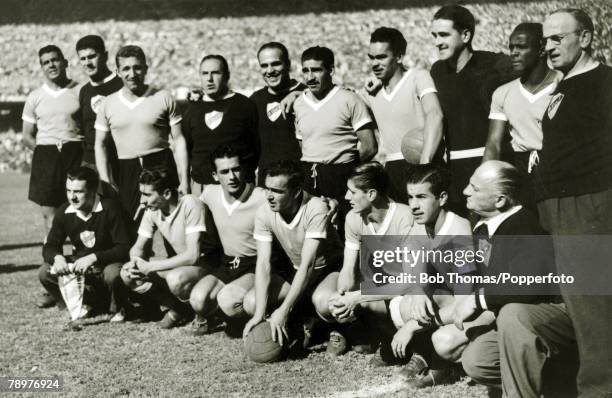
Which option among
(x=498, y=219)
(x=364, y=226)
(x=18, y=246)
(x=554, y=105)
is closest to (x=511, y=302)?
(x=498, y=219)

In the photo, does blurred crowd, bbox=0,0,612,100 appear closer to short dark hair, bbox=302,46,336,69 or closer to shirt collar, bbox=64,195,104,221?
short dark hair, bbox=302,46,336,69

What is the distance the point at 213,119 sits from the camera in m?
4.66

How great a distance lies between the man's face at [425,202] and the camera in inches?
134

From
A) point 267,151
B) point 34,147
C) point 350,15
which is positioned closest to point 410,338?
point 267,151

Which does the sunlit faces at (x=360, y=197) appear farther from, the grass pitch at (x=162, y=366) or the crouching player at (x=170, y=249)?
the crouching player at (x=170, y=249)

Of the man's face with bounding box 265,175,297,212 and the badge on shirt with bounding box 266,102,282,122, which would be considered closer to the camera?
the man's face with bounding box 265,175,297,212

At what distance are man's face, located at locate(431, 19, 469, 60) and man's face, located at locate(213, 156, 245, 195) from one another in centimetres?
125

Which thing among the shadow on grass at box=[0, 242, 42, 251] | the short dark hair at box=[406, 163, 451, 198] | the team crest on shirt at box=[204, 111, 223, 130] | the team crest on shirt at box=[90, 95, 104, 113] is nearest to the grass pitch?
the short dark hair at box=[406, 163, 451, 198]

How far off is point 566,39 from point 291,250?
72.2 inches

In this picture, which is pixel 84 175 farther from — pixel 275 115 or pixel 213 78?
pixel 275 115

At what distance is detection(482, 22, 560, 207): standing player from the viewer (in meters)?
3.62

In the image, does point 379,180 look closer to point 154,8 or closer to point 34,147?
point 34,147

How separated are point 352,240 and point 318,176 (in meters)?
0.67

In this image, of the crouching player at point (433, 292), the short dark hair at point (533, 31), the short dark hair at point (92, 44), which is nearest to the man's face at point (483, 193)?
the crouching player at point (433, 292)
